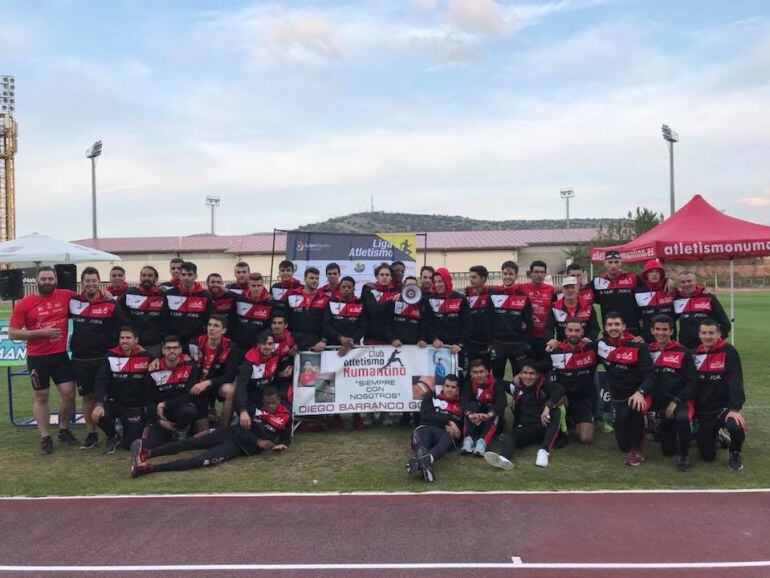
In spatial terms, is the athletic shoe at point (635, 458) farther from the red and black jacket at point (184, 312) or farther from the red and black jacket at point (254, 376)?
the red and black jacket at point (184, 312)

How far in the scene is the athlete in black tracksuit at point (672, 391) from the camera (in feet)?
19.1

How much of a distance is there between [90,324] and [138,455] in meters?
1.83

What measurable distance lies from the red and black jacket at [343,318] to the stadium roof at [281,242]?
39.4 meters

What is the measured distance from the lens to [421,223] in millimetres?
138750

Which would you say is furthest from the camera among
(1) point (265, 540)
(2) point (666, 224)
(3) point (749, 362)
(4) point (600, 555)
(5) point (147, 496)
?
(3) point (749, 362)

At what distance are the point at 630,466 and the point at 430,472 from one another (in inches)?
77.9

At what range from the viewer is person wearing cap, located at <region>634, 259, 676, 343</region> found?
275 inches

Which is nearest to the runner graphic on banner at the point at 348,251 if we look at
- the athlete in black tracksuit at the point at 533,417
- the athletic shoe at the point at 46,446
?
the athlete in black tracksuit at the point at 533,417

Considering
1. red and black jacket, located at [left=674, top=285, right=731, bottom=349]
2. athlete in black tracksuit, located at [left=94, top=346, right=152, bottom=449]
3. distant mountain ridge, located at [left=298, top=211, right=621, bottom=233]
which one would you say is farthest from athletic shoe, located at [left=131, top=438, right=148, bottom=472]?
distant mountain ridge, located at [left=298, top=211, right=621, bottom=233]

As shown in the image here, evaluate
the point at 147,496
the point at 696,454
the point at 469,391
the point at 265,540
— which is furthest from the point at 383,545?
the point at 696,454

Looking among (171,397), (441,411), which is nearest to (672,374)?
(441,411)

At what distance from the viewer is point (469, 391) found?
6.57 metres

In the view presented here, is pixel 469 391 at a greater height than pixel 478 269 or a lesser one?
lesser

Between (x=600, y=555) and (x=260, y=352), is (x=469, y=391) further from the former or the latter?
(x=600, y=555)
